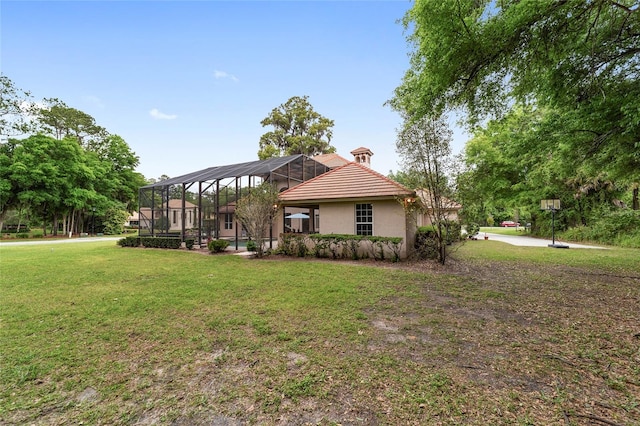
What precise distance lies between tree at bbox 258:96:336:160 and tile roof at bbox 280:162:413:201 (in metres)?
21.0

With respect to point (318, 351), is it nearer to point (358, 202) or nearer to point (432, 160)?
point (432, 160)

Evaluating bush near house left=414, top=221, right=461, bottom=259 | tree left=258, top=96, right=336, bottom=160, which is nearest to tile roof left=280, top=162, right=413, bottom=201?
bush near house left=414, top=221, right=461, bottom=259

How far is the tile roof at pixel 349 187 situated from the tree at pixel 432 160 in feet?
2.74

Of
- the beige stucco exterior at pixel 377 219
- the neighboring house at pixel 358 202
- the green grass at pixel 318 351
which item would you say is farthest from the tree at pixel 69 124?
the beige stucco exterior at pixel 377 219

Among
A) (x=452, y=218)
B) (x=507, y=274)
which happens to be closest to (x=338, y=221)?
(x=452, y=218)

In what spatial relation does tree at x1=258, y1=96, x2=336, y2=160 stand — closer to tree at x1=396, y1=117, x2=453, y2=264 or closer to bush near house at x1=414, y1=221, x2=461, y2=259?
bush near house at x1=414, y1=221, x2=461, y2=259

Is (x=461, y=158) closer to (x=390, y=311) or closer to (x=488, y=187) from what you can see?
(x=390, y=311)

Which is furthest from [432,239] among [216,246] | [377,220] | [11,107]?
[11,107]

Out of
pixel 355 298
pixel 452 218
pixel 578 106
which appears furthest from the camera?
pixel 452 218

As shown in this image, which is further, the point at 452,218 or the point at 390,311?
the point at 452,218

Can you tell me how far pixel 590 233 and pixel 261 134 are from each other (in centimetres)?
3139

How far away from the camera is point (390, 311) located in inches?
190

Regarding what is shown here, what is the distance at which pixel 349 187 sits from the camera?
11.4 meters

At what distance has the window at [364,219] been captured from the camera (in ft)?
36.2
